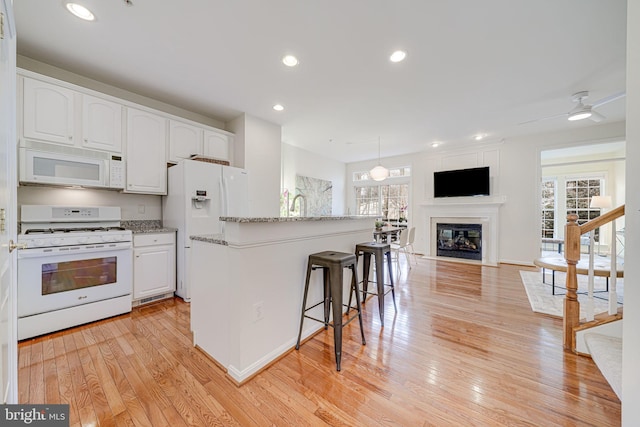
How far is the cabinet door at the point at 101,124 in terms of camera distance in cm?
256

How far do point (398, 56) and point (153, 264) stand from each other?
360 centimetres

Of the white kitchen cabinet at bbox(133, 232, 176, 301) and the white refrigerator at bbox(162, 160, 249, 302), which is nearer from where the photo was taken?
the white kitchen cabinet at bbox(133, 232, 176, 301)

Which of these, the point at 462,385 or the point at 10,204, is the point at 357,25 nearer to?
the point at 10,204

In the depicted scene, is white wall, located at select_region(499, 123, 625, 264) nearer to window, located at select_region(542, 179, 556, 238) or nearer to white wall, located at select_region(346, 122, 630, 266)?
white wall, located at select_region(346, 122, 630, 266)

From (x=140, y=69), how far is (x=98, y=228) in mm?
1829

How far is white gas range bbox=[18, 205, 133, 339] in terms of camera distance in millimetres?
2068

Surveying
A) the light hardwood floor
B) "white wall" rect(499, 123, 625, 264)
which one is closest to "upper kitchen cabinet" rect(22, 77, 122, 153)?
the light hardwood floor

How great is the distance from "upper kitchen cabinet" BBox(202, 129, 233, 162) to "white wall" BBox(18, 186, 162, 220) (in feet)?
3.26

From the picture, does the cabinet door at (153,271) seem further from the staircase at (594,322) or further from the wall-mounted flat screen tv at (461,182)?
the wall-mounted flat screen tv at (461,182)

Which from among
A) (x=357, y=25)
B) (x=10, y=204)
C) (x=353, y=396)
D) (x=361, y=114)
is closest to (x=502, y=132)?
(x=361, y=114)

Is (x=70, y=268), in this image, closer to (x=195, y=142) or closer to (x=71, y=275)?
(x=71, y=275)

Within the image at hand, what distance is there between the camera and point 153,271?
9.41 feet

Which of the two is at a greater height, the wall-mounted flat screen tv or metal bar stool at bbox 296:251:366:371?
the wall-mounted flat screen tv

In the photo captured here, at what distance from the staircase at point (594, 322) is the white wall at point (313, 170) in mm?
4675
